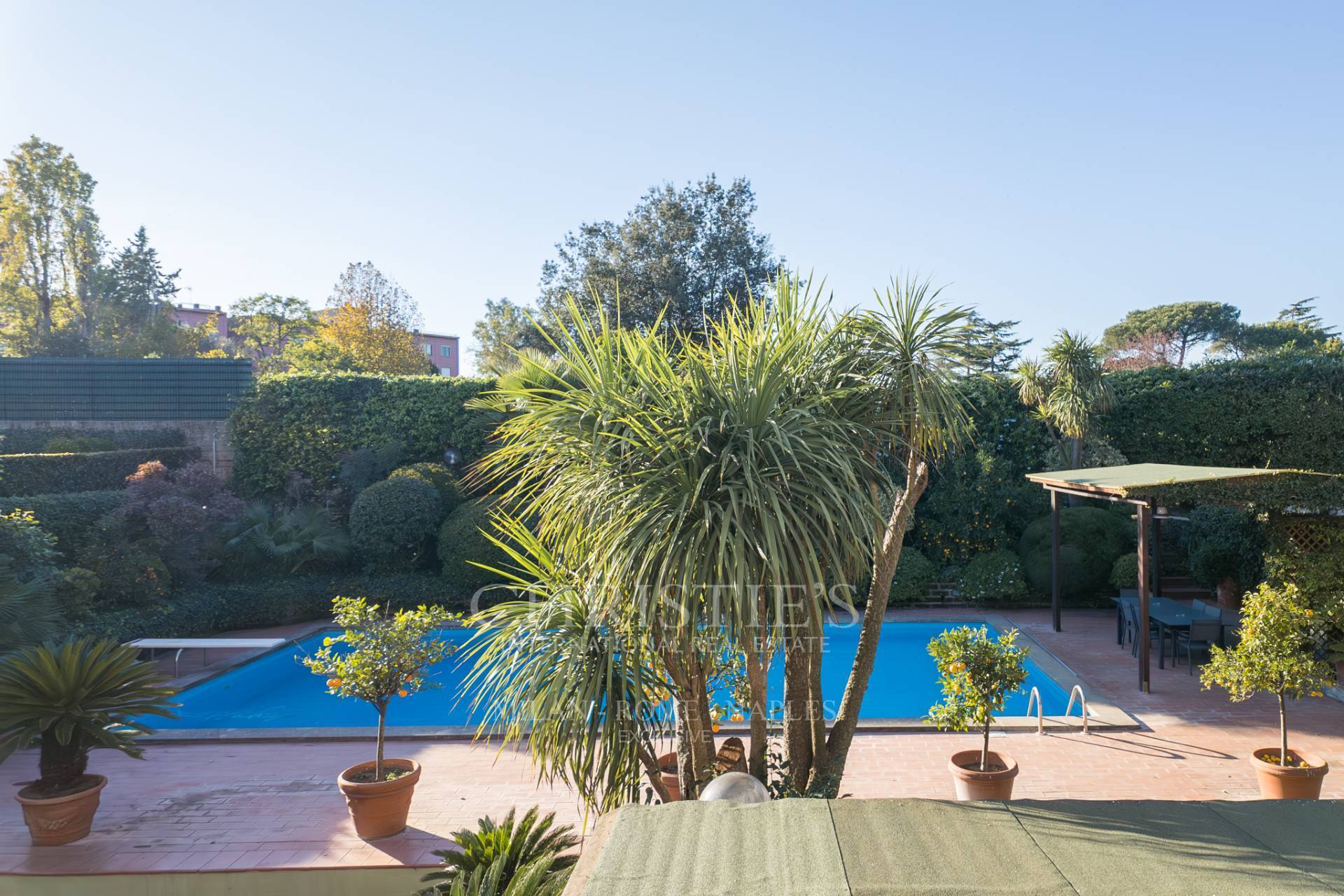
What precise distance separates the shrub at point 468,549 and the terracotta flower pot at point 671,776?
7645 mm

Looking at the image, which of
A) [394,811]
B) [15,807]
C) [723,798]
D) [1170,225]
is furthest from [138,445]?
[1170,225]

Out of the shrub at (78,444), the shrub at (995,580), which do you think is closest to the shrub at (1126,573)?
the shrub at (995,580)

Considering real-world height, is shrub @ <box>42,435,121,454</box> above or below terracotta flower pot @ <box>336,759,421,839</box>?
above

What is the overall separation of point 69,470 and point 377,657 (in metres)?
10.4

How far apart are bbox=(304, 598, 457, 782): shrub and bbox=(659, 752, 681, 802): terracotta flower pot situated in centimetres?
169

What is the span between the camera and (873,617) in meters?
4.58

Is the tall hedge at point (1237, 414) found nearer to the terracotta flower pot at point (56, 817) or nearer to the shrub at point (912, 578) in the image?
the shrub at point (912, 578)

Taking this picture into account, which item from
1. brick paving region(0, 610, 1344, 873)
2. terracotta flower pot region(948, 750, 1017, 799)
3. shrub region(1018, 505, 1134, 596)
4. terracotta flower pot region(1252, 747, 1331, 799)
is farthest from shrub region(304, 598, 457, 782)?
shrub region(1018, 505, 1134, 596)

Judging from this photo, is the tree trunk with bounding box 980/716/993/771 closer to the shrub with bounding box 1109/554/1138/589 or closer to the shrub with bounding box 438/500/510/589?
the shrub with bounding box 1109/554/1138/589

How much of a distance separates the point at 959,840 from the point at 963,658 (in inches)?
71.9

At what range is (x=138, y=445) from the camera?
1416 cm

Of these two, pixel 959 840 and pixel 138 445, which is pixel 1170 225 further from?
pixel 138 445

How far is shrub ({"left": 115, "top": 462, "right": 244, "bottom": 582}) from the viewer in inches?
438

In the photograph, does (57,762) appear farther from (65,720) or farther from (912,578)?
(912,578)
